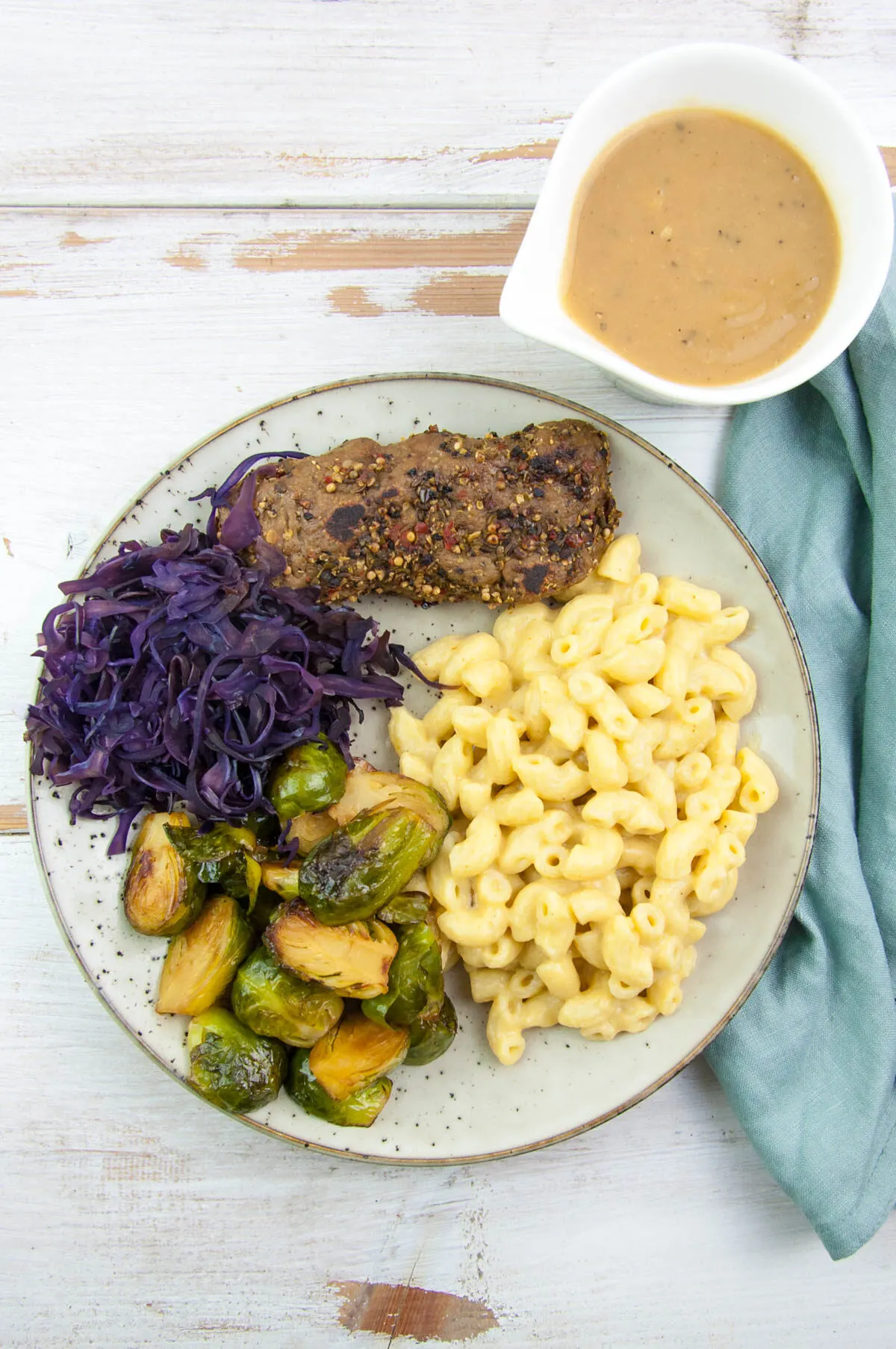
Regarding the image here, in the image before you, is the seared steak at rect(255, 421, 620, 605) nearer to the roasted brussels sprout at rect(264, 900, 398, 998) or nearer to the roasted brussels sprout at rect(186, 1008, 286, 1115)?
the roasted brussels sprout at rect(264, 900, 398, 998)

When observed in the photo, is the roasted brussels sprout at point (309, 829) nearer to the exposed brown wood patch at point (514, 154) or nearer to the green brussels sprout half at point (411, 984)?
the green brussels sprout half at point (411, 984)

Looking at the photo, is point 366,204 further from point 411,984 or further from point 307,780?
point 411,984

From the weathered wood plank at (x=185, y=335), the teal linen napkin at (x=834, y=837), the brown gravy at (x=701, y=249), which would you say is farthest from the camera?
the weathered wood plank at (x=185, y=335)

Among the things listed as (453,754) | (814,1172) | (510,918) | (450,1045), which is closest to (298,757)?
(453,754)

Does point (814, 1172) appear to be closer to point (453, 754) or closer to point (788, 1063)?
point (788, 1063)

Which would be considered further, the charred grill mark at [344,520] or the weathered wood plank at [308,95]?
the weathered wood plank at [308,95]

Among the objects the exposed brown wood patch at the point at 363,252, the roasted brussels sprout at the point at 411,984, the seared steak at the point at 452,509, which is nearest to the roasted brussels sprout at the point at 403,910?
the roasted brussels sprout at the point at 411,984

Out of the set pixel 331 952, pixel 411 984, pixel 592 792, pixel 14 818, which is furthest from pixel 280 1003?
pixel 14 818
